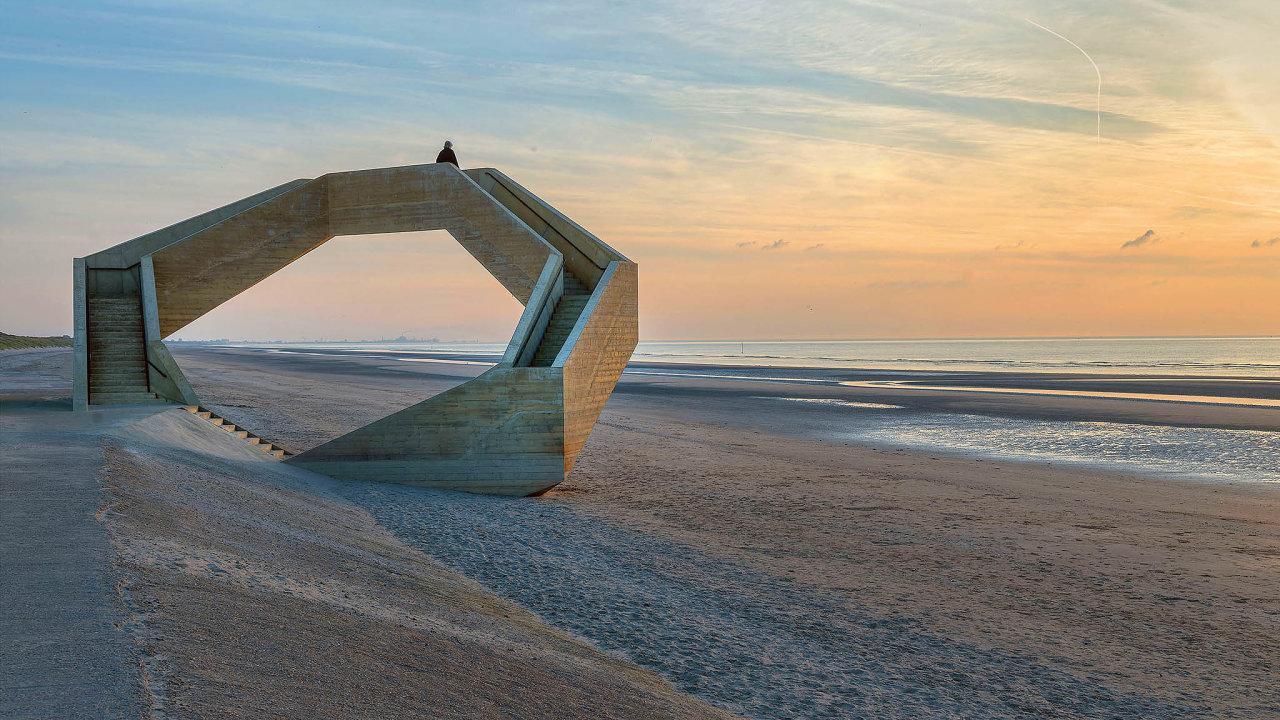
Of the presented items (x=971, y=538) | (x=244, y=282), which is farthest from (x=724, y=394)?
(x=971, y=538)

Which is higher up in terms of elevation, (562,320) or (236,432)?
(562,320)

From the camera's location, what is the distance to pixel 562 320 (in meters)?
15.6

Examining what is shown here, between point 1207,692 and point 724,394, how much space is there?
30.9 m

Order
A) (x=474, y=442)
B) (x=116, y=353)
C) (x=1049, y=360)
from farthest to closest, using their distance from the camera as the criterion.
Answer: (x=1049, y=360) → (x=116, y=353) → (x=474, y=442)

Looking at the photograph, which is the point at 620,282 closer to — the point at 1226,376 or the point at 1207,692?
the point at 1207,692

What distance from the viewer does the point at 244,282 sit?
1784 centimetres

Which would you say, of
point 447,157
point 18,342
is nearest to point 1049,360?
point 447,157

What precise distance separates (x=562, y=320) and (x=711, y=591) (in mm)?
7828

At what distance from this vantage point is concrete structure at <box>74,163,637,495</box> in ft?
43.4

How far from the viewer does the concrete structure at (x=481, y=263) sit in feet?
43.4

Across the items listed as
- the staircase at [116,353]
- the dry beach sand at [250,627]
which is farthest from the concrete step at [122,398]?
the dry beach sand at [250,627]

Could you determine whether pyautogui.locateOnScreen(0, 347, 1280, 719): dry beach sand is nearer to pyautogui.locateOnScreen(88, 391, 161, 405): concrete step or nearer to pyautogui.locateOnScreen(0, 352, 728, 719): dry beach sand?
pyautogui.locateOnScreen(0, 352, 728, 719): dry beach sand

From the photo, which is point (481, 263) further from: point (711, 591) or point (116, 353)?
point (711, 591)

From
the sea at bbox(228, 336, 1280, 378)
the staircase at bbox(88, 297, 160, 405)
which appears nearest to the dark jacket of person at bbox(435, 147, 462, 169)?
the staircase at bbox(88, 297, 160, 405)
